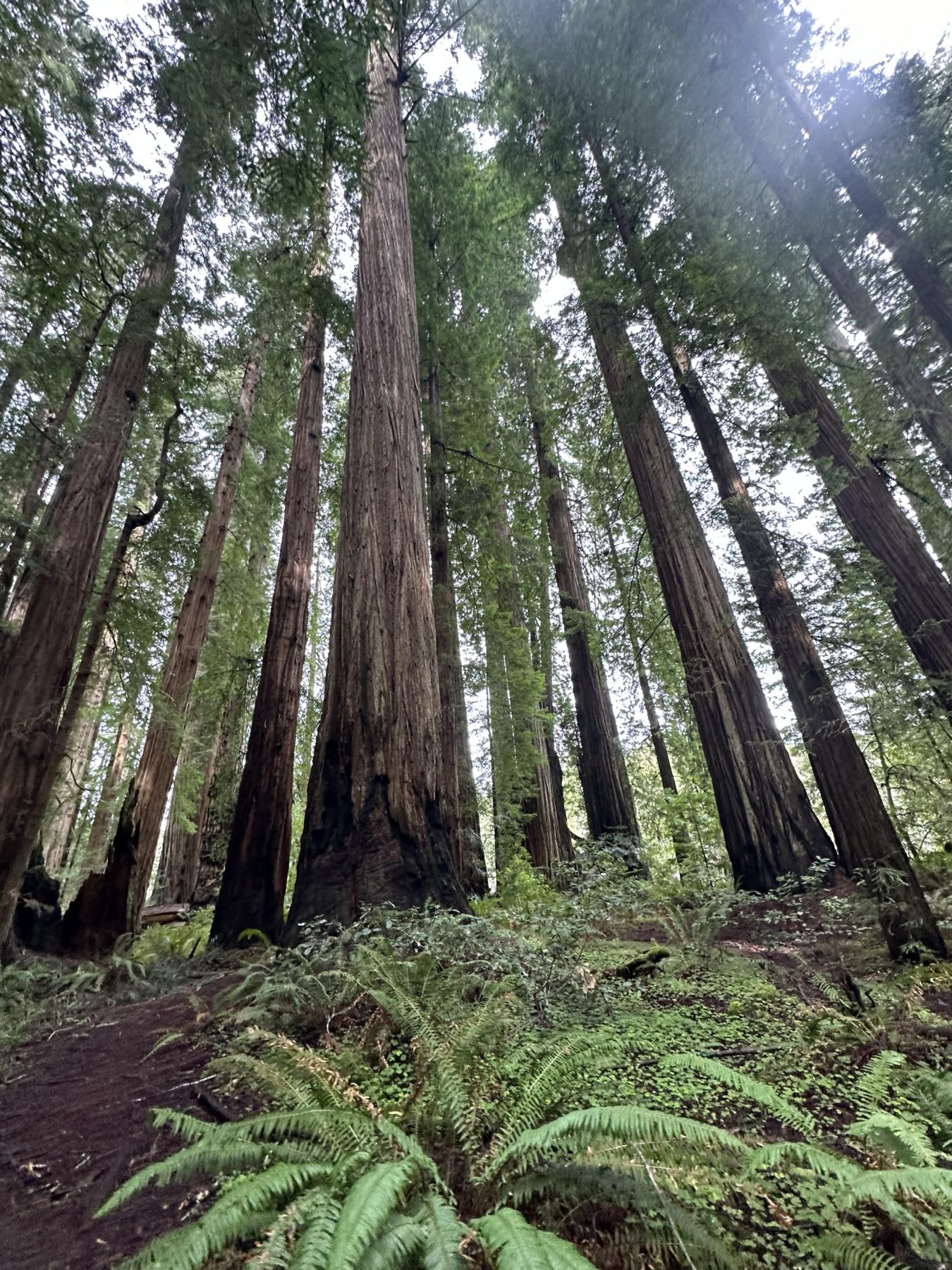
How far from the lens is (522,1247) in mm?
921

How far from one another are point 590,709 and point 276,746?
5665mm

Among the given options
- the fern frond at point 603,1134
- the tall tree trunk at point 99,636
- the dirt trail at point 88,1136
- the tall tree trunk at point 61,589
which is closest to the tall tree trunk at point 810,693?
the fern frond at point 603,1134

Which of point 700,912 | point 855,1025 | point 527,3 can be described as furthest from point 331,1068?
point 527,3

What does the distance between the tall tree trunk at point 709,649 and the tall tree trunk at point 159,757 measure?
5221 mm

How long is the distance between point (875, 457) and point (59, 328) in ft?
27.8

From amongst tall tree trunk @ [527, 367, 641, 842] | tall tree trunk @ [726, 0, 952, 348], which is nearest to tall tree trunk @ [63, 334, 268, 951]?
tall tree trunk @ [527, 367, 641, 842]

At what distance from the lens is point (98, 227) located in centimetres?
499

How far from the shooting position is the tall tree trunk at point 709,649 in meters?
5.16

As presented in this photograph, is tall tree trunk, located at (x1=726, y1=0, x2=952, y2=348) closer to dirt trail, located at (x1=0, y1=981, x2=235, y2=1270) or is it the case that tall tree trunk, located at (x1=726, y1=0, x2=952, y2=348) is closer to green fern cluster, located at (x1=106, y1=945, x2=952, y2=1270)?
green fern cluster, located at (x1=106, y1=945, x2=952, y2=1270)

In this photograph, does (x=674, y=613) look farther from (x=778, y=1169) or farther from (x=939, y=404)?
(x=778, y=1169)

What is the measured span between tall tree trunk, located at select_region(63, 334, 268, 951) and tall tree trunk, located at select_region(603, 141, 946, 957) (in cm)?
567

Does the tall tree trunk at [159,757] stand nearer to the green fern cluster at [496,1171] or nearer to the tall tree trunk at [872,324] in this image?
the green fern cluster at [496,1171]

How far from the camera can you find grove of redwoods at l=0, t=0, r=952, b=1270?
132cm

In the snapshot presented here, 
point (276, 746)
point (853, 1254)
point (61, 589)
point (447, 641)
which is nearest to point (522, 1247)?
point (853, 1254)
